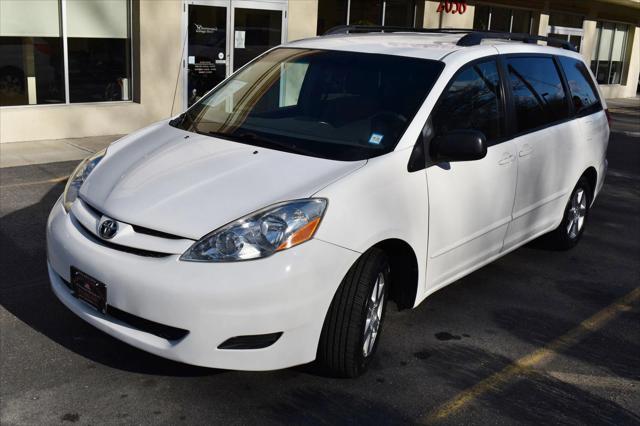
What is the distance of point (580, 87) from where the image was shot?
20.0ft

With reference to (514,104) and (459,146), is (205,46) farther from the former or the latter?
(459,146)

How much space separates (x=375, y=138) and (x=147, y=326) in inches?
62.7

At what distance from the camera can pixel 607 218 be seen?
25.4 feet

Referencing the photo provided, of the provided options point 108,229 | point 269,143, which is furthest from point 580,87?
point 108,229

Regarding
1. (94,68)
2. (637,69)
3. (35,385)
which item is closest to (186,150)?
Result: (35,385)

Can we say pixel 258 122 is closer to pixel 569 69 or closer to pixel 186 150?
pixel 186 150

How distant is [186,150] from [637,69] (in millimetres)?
25138

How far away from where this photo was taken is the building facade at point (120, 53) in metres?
9.91

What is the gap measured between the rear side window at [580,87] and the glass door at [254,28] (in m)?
7.14

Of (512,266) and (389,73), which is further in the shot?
(512,266)

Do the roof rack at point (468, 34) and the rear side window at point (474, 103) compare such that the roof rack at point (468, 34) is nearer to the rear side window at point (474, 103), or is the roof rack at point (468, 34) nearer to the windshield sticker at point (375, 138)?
the rear side window at point (474, 103)

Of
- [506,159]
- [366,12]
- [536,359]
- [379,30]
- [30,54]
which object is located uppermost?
[366,12]

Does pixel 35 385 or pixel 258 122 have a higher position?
pixel 258 122

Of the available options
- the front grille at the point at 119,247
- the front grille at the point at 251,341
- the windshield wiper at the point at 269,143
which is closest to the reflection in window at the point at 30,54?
the windshield wiper at the point at 269,143
